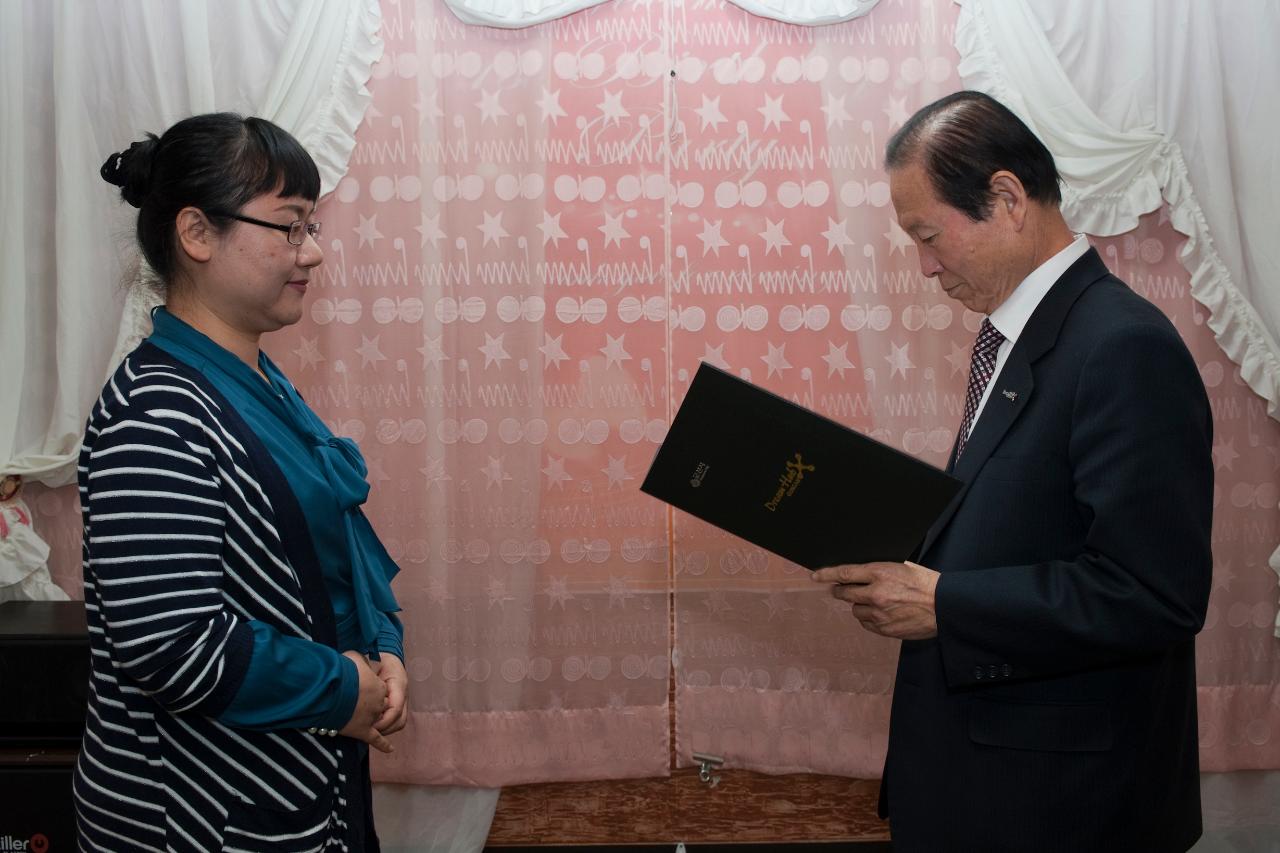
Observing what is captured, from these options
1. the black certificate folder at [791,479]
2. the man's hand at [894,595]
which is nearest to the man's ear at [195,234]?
the black certificate folder at [791,479]

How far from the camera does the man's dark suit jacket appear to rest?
4.30 feet

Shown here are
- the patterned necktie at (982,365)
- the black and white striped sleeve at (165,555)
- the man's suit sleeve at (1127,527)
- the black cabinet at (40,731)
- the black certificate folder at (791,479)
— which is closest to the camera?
the black and white striped sleeve at (165,555)

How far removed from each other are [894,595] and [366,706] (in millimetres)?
729

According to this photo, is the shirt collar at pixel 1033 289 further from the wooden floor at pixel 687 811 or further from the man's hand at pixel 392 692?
the wooden floor at pixel 687 811

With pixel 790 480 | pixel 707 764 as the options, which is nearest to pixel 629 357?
pixel 707 764

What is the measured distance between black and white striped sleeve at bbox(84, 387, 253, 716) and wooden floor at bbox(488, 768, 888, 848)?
5.32ft

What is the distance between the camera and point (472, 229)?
256 centimetres

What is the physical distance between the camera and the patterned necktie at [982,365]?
1604 millimetres

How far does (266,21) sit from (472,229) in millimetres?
685

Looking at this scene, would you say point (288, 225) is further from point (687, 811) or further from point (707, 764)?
point (687, 811)

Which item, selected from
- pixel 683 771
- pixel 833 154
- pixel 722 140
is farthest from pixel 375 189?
pixel 683 771

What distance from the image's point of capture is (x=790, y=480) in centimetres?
149

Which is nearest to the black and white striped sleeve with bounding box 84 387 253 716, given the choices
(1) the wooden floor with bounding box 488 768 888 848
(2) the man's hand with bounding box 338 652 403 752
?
(2) the man's hand with bounding box 338 652 403 752

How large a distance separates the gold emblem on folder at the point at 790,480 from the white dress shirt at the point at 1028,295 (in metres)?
0.28
